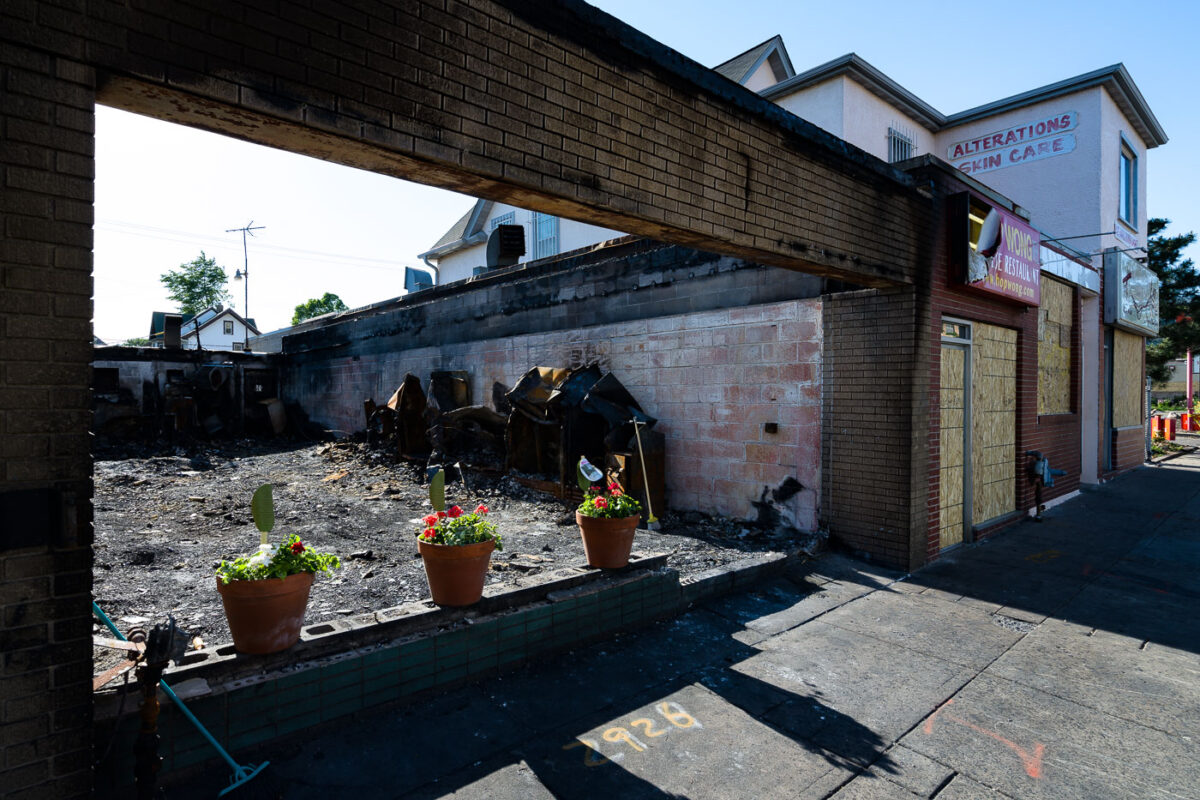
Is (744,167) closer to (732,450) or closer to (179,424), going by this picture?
(732,450)

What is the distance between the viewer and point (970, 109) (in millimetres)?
15062

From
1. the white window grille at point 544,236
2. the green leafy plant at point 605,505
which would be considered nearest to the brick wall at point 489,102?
the green leafy plant at point 605,505

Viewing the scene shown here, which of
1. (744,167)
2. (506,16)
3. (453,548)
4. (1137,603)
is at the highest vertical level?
(506,16)

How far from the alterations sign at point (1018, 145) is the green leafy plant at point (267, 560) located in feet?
51.3

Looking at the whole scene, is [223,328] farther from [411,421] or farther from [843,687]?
[843,687]

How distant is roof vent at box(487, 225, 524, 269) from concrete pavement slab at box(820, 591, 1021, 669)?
969cm

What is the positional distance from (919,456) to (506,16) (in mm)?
5714

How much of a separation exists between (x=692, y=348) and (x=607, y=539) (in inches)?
155

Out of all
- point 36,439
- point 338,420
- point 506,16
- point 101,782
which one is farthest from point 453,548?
point 338,420

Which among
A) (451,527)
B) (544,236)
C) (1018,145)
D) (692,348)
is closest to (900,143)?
(1018,145)

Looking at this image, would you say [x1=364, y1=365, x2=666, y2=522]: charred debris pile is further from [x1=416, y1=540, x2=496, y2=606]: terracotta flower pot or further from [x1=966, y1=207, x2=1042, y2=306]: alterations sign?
[x1=966, y1=207, x2=1042, y2=306]: alterations sign

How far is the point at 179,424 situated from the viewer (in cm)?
1545

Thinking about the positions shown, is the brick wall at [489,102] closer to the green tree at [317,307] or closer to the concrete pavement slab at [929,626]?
the concrete pavement slab at [929,626]

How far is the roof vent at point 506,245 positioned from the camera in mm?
12953
